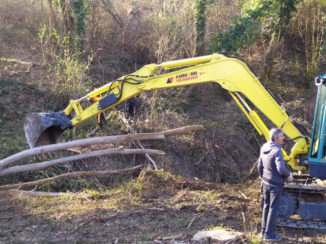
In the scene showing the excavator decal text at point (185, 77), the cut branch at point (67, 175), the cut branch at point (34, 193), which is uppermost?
the excavator decal text at point (185, 77)

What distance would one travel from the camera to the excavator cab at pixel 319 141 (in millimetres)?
6125

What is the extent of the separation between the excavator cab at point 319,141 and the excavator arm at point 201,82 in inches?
9.9

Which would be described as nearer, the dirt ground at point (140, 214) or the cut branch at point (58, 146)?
the dirt ground at point (140, 214)

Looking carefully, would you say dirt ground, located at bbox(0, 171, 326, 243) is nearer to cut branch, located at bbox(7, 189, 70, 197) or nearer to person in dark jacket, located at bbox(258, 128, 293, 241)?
cut branch, located at bbox(7, 189, 70, 197)

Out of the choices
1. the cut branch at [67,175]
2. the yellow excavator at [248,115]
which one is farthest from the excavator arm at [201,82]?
the cut branch at [67,175]

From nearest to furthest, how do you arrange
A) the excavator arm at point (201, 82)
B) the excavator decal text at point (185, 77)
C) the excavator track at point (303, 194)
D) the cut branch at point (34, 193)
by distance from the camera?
the excavator track at point (303, 194)
the excavator arm at point (201, 82)
the excavator decal text at point (185, 77)
the cut branch at point (34, 193)

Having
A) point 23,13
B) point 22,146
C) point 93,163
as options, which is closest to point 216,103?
point 93,163

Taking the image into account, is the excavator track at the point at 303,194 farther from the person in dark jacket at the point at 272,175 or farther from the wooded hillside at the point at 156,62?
the wooded hillside at the point at 156,62

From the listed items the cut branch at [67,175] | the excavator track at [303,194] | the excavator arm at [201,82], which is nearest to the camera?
the excavator track at [303,194]

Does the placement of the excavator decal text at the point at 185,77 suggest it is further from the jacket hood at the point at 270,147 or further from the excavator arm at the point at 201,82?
the jacket hood at the point at 270,147

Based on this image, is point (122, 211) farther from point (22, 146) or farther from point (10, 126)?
point (10, 126)

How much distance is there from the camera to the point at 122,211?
658 centimetres

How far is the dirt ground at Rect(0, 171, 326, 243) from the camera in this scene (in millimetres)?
5750

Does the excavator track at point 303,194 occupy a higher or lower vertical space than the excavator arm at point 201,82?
lower
